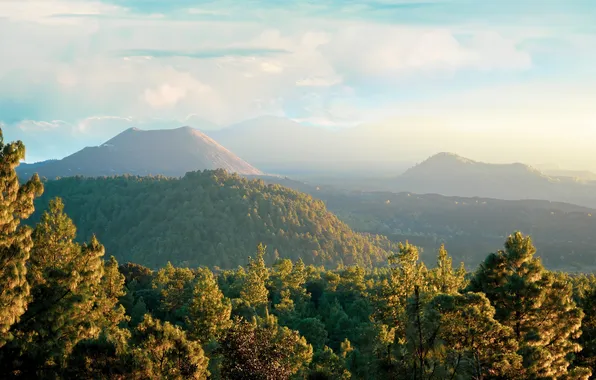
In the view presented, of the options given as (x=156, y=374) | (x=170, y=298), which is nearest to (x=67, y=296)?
(x=156, y=374)

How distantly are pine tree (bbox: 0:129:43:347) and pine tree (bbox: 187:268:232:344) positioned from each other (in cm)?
1981

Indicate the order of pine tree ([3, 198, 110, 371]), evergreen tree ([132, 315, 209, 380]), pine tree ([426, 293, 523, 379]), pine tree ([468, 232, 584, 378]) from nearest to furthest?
1. pine tree ([426, 293, 523, 379])
2. pine tree ([3, 198, 110, 371])
3. evergreen tree ([132, 315, 209, 380])
4. pine tree ([468, 232, 584, 378])

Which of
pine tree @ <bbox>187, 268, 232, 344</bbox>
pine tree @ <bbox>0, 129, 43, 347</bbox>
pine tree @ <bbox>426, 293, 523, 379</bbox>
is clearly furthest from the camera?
pine tree @ <bbox>187, 268, 232, 344</bbox>

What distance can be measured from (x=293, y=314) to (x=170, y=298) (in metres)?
19.2

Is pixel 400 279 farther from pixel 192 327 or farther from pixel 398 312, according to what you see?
pixel 192 327

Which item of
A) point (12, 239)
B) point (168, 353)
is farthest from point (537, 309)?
point (12, 239)

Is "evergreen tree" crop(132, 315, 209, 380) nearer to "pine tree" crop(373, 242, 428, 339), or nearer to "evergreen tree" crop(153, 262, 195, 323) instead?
"pine tree" crop(373, 242, 428, 339)

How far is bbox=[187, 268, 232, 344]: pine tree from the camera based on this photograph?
143ft

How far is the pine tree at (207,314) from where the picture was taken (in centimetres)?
4346

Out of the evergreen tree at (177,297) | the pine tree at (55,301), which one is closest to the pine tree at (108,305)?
the pine tree at (55,301)

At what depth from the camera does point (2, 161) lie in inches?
981

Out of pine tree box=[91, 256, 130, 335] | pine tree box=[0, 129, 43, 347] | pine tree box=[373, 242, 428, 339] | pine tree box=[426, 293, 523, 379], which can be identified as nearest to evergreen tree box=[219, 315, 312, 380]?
pine tree box=[373, 242, 428, 339]

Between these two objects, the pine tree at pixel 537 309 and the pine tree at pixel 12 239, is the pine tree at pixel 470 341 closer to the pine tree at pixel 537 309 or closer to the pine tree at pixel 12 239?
the pine tree at pixel 537 309

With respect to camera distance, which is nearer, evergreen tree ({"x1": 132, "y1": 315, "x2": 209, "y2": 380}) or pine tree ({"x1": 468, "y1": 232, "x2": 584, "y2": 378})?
evergreen tree ({"x1": 132, "y1": 315, "x2": 209, "y2": 380})
